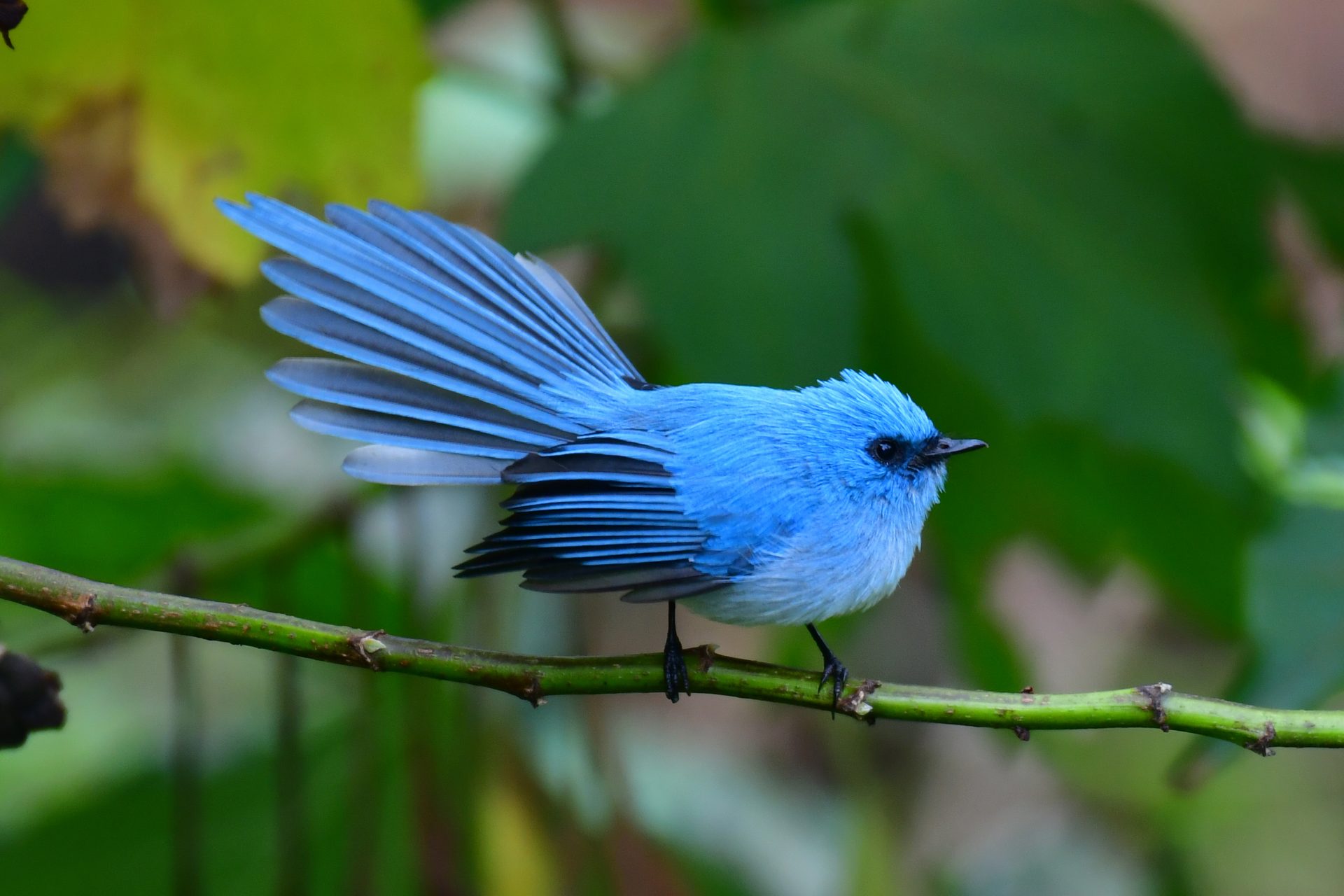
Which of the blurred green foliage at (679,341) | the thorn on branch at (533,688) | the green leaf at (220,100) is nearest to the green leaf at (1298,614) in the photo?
the blurred green foliage at (679,341)

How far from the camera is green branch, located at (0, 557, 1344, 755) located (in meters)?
1.30

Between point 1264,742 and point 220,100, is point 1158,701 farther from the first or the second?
point 220,100

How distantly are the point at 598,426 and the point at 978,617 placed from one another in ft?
4.96

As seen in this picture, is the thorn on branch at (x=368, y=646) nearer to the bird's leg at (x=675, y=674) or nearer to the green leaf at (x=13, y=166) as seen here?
the bird's leg at (x=675, y=674)

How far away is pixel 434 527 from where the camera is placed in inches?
153

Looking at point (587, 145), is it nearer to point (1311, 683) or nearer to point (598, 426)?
point (598, 426)

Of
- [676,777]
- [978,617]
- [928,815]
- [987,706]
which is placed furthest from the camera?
[928,815]

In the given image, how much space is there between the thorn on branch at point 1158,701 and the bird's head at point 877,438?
0.32 m

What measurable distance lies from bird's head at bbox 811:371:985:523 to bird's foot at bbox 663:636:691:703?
0.28 meters

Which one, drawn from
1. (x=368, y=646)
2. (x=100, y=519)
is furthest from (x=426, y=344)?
(x=100, y=519)

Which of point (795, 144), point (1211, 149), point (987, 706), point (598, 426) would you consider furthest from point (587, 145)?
point (987, 706)

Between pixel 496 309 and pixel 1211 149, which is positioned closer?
pixel 496 309

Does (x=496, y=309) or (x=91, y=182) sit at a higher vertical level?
(x=91, y=182)

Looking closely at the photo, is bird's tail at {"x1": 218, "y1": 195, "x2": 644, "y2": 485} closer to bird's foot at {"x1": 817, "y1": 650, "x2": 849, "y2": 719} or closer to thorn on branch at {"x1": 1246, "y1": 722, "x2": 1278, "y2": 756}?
bird's foot at {"x1": 817, "y1": 650, "x2": 849, "y2": 719}
